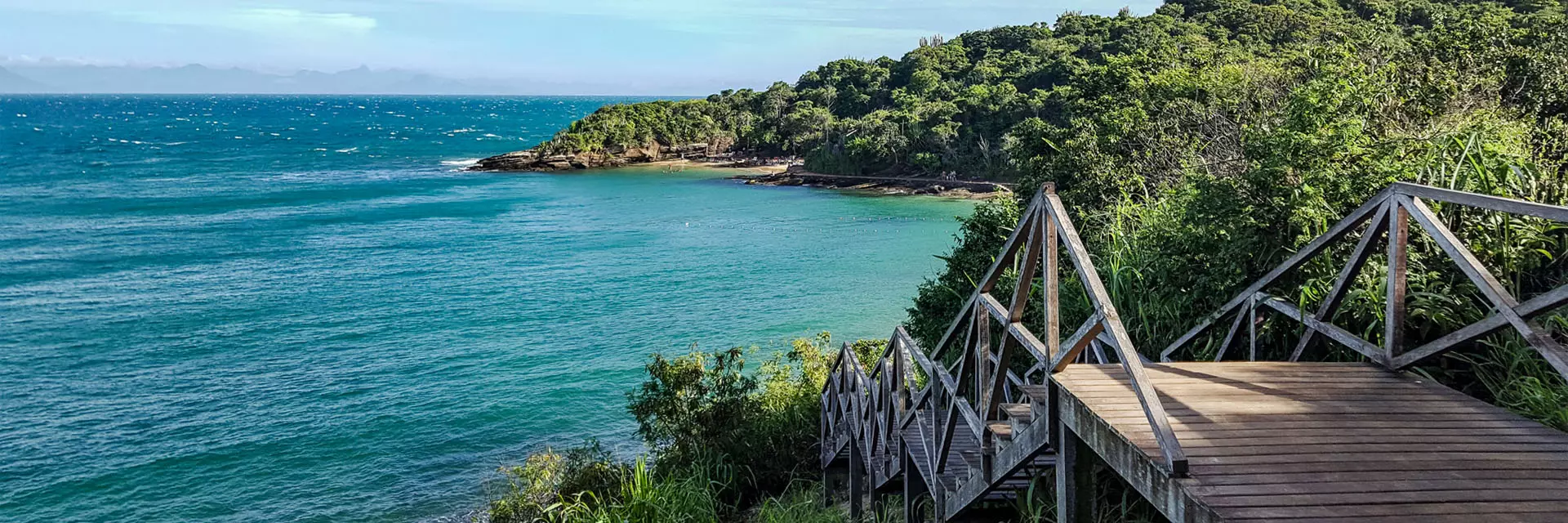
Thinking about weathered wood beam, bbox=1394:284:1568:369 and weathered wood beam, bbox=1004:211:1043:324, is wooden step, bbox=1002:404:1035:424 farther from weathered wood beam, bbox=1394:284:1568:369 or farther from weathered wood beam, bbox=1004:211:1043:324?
weathered wood beam, bbox=1394:284:1568:369

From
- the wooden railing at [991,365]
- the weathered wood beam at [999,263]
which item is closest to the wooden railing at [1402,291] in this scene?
the wooden railing at [991,365]

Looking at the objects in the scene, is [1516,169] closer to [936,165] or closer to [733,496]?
[733,496]

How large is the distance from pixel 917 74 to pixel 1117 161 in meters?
67.1

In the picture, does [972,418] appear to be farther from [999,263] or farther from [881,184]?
[881,184]

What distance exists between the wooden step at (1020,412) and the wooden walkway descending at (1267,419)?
0.6 inches

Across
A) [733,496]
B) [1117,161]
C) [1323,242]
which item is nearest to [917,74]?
[1117,161]

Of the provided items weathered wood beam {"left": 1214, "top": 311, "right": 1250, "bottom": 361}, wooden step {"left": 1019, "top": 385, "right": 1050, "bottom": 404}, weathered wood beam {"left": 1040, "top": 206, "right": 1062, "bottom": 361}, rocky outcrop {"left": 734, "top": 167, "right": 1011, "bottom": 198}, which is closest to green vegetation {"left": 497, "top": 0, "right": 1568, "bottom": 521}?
weathered wood beam {"left": 1040, "top": 206, "right": 1062, "bottom": 361}

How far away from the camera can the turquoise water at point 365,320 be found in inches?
675

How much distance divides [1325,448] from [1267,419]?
372 mm

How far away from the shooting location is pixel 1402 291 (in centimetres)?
543

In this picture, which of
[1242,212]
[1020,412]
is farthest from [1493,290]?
[1242,212]

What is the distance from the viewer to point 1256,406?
4.73 metres

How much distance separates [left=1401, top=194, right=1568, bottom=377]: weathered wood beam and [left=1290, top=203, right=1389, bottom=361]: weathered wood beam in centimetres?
24

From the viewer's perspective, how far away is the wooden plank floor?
363 centimetres
